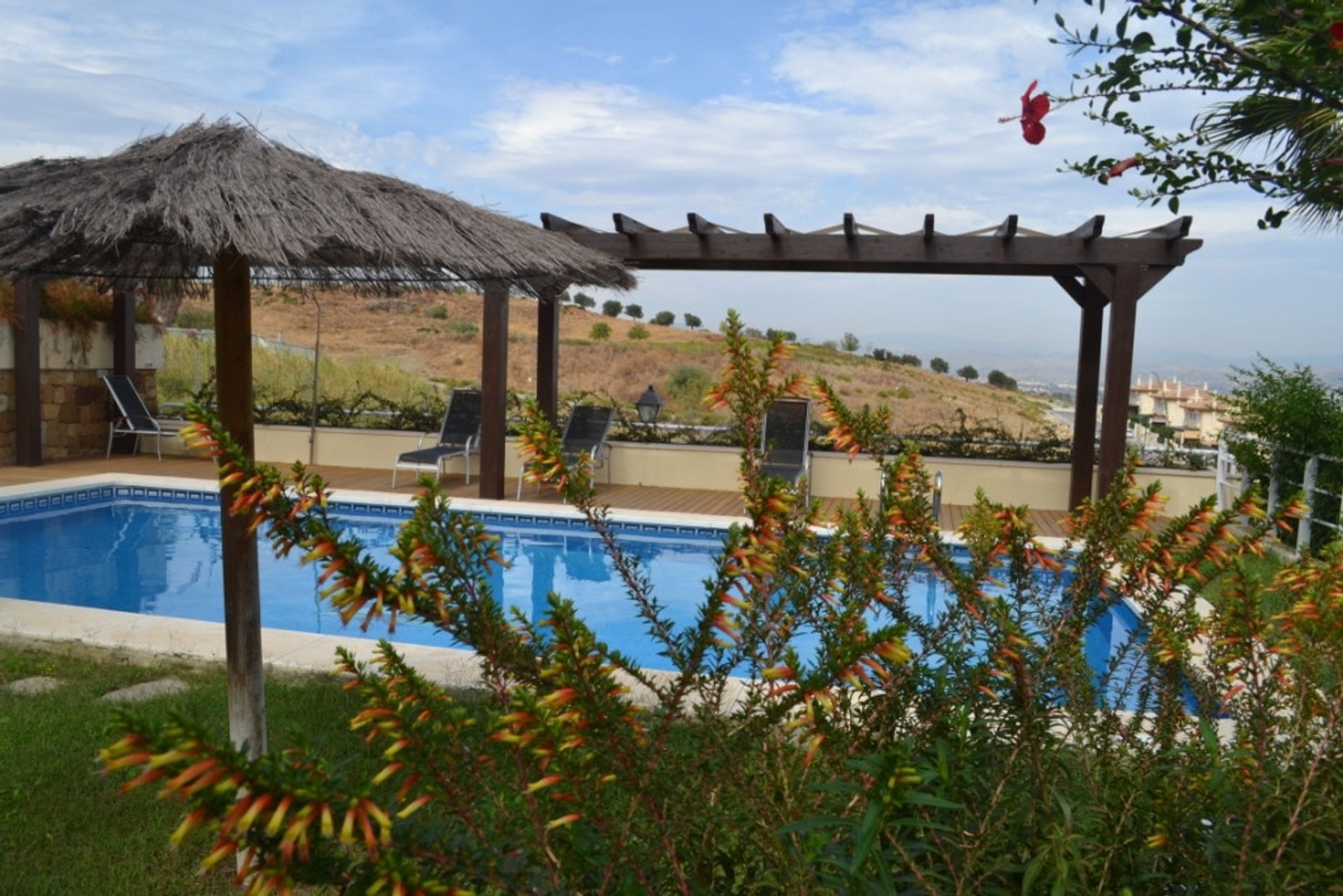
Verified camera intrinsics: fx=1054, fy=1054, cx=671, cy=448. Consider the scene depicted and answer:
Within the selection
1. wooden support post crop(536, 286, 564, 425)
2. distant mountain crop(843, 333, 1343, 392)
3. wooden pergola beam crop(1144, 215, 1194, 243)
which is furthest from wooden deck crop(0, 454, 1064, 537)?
wooden pergola beam crop(1144, 215, 1194, 243)

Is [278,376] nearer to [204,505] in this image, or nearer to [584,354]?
[204,505]

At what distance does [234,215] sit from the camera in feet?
10.6

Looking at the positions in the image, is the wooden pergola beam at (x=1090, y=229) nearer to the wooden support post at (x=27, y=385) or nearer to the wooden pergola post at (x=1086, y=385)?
the wooden pergola post at (x=1086, y=385)

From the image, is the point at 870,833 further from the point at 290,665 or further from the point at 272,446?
the point at 272,446

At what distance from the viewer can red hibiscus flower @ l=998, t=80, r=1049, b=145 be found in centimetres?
183

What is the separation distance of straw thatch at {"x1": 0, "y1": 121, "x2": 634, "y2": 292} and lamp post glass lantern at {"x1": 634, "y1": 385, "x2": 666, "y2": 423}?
810cm

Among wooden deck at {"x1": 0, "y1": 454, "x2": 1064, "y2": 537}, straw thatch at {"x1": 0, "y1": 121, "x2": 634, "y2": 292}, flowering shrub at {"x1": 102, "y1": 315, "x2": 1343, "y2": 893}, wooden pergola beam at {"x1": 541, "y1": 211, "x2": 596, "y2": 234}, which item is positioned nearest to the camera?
flowering shrub at {"x1": 102, "y1": 315, "x2": 1343, "y2": 893}

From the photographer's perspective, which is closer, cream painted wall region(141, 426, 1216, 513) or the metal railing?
the metal railing

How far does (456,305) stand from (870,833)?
35.6 m

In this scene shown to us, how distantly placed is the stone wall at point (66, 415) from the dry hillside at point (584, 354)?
637 cm

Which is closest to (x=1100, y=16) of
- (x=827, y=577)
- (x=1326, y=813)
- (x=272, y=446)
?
(x=827, y=577)

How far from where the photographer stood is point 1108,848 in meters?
1.29

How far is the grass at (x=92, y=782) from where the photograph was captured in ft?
10.1

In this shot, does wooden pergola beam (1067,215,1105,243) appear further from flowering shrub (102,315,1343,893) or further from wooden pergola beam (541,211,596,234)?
flowering shrub (102,315,1343,893)
